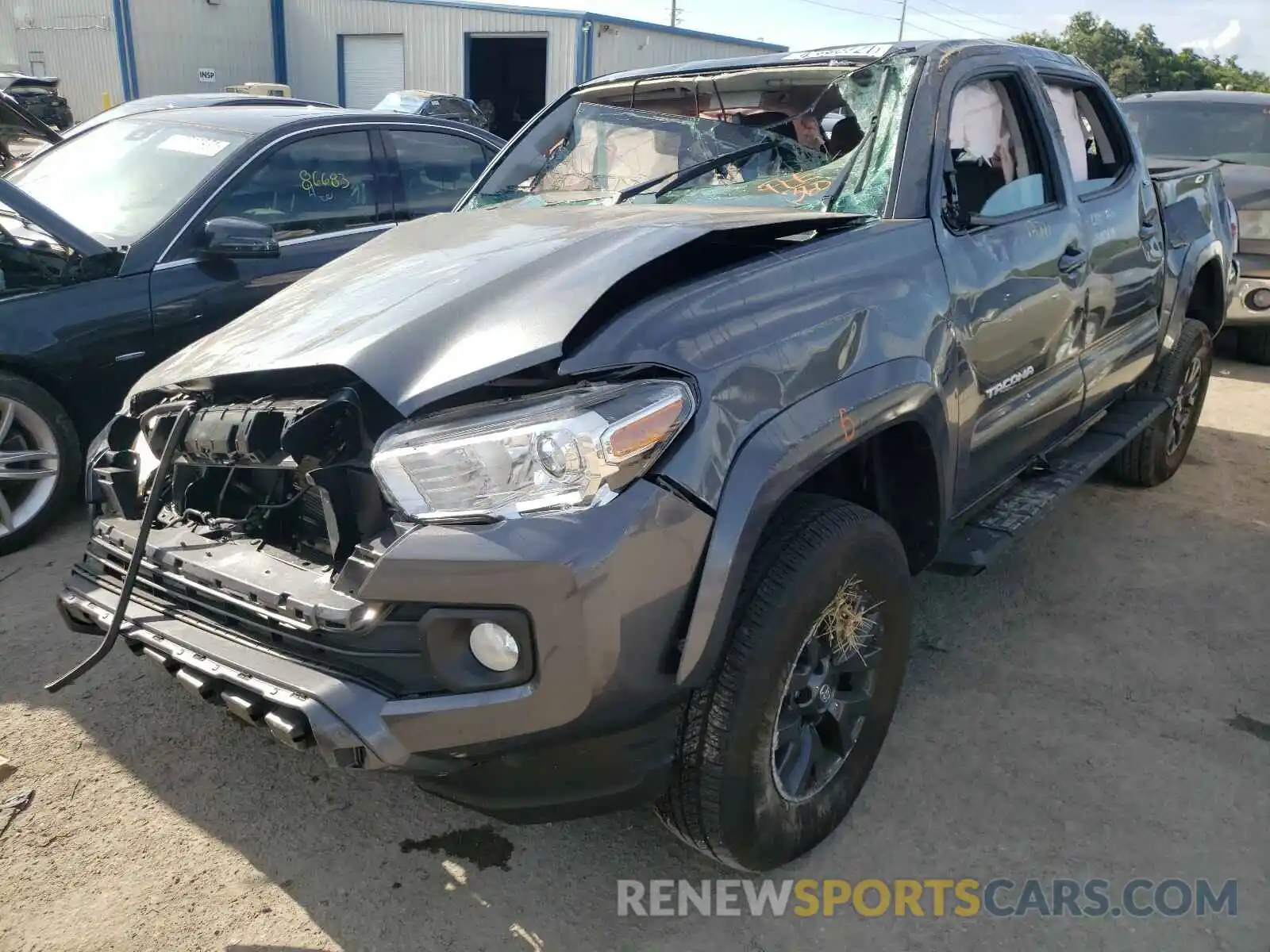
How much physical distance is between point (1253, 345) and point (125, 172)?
8143mm

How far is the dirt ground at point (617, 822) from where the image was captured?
7.24 feet

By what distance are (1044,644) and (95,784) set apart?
2.99 metres

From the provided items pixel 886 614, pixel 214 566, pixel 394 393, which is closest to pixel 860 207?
pixel 886 614

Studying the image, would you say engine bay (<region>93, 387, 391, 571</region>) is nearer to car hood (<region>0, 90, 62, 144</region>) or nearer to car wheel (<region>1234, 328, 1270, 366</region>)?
car hood (<region>0, 90, 62, 144</region>)

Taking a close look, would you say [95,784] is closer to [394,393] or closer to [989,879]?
[394,393]

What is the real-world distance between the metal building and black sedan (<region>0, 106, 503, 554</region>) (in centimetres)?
2246

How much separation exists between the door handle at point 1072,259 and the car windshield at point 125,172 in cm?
354

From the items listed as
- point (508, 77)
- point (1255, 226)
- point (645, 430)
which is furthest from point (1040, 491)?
point (508, 77)

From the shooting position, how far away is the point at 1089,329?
353 centimetres

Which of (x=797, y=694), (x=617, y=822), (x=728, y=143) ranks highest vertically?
(x=728, y=143)

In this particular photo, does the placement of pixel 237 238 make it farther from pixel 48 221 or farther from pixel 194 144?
pixel 194 144

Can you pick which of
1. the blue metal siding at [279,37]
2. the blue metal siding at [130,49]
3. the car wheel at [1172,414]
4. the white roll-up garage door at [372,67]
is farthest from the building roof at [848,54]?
the blue metal siding at [279,37]

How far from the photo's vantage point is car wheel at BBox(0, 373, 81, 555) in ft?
12.4

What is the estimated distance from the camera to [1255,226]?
293 inches
